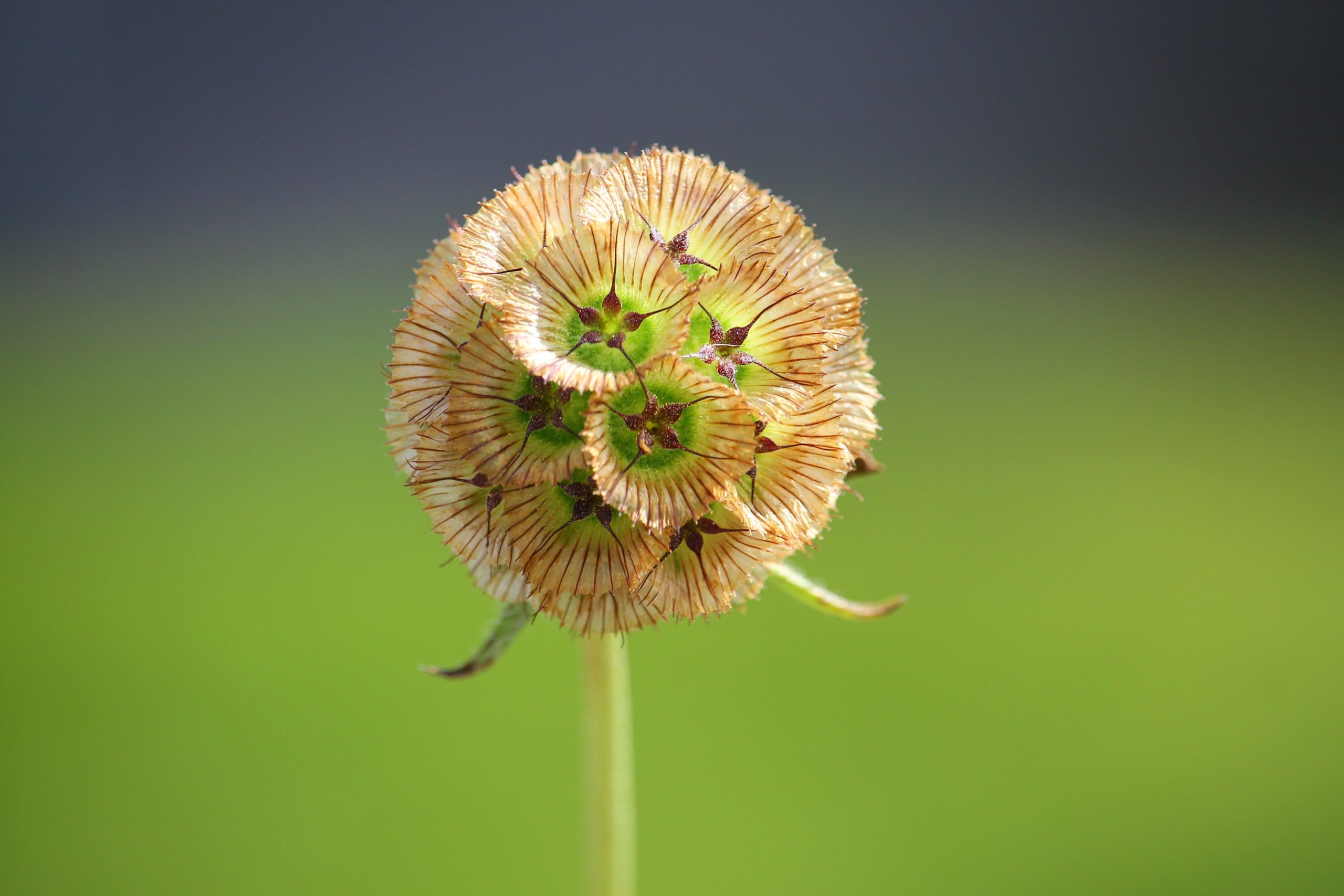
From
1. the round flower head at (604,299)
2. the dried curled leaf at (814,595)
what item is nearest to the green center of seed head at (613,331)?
the round flower head at (604,299)

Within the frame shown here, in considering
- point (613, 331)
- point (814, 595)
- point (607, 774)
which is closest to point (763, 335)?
point (613, 331)

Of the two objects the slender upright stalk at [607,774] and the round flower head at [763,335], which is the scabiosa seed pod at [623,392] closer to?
the round flower head at [763,335]

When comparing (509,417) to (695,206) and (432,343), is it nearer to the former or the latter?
(432,343)

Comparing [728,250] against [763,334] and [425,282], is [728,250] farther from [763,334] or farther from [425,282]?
[425,282]

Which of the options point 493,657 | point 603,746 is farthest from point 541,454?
point 603,746

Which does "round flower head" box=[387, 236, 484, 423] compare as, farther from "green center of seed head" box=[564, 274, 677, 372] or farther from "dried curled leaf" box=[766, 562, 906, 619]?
"dried curled leaf" box=[766, 562, 906, 619]

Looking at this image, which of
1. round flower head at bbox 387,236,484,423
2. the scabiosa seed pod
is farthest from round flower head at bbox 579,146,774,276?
round flower head at bbox 387,236,484,423

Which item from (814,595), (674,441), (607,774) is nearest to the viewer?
(674,441)
